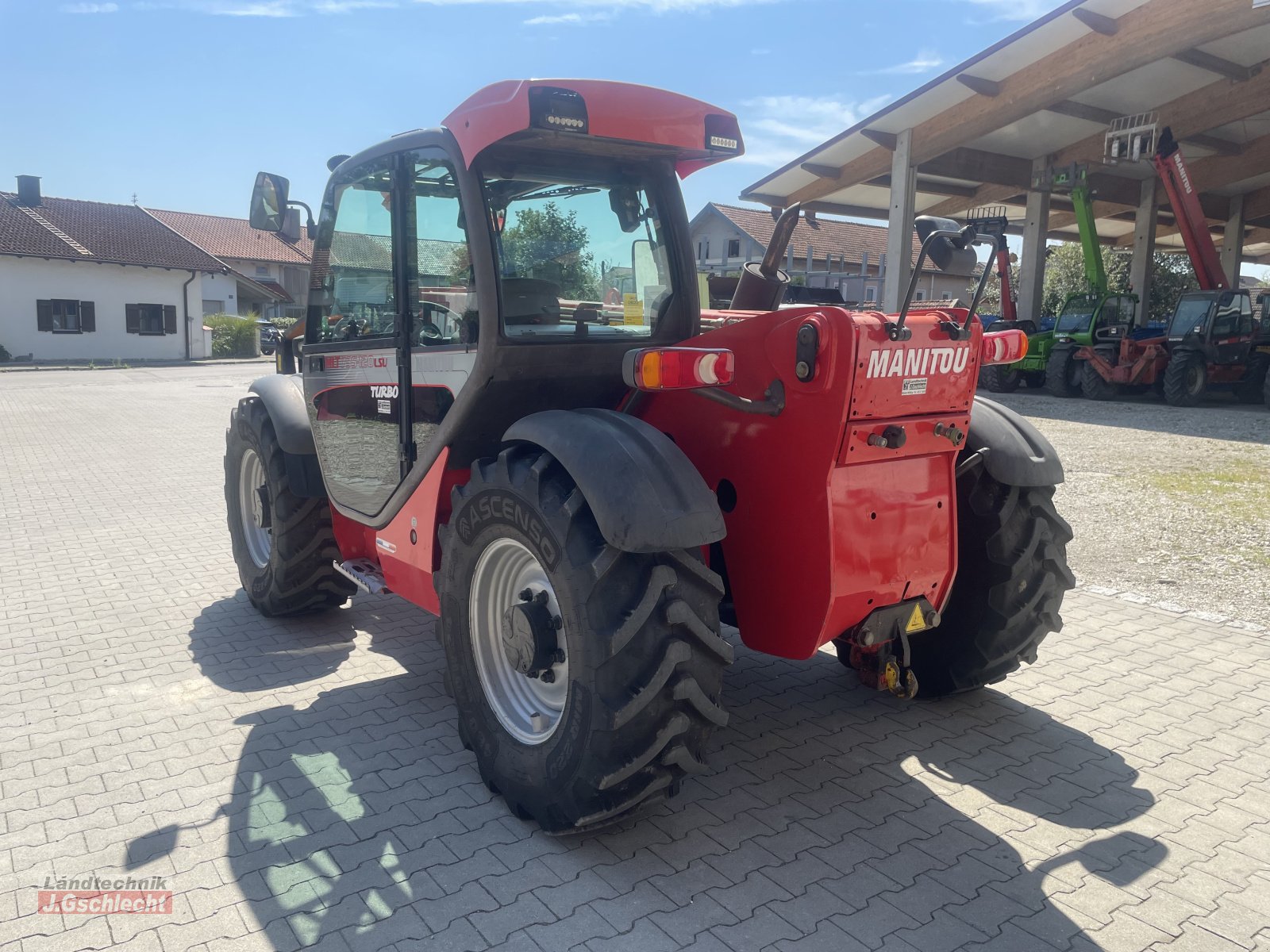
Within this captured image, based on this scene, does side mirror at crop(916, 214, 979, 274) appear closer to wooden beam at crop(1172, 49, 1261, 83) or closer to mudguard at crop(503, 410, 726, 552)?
mudguard at crop(503, 410, 726, 552)

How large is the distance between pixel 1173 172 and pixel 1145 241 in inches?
260

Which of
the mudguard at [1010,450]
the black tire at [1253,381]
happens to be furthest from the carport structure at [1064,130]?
the mudguard at [1010,450]

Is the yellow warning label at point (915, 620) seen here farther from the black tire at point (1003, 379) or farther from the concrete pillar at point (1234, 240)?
the concrete pillar at point (1234, 240)

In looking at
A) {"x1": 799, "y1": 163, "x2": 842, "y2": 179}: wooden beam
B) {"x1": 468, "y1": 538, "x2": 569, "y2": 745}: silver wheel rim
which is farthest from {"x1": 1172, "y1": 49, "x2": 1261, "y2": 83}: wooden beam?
{"x1": 468, "y1": 538, "x2": 569, "y2": 745}: silver wheel rim

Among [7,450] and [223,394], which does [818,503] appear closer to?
[7,450]

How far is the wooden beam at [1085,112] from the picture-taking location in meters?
18.7

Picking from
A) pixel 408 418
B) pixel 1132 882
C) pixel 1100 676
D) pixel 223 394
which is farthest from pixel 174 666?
pixel 223 394

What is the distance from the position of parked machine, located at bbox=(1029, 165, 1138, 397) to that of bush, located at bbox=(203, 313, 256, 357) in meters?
30.1

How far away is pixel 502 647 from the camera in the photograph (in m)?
3.45

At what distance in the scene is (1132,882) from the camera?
2.88m

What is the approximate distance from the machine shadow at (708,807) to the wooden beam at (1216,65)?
16.8 m

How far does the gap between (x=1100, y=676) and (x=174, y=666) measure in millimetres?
4421

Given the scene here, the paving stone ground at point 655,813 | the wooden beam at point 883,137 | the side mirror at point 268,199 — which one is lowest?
the paving stone ground at point 655,813

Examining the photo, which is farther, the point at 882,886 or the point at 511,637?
the point at 511,637
